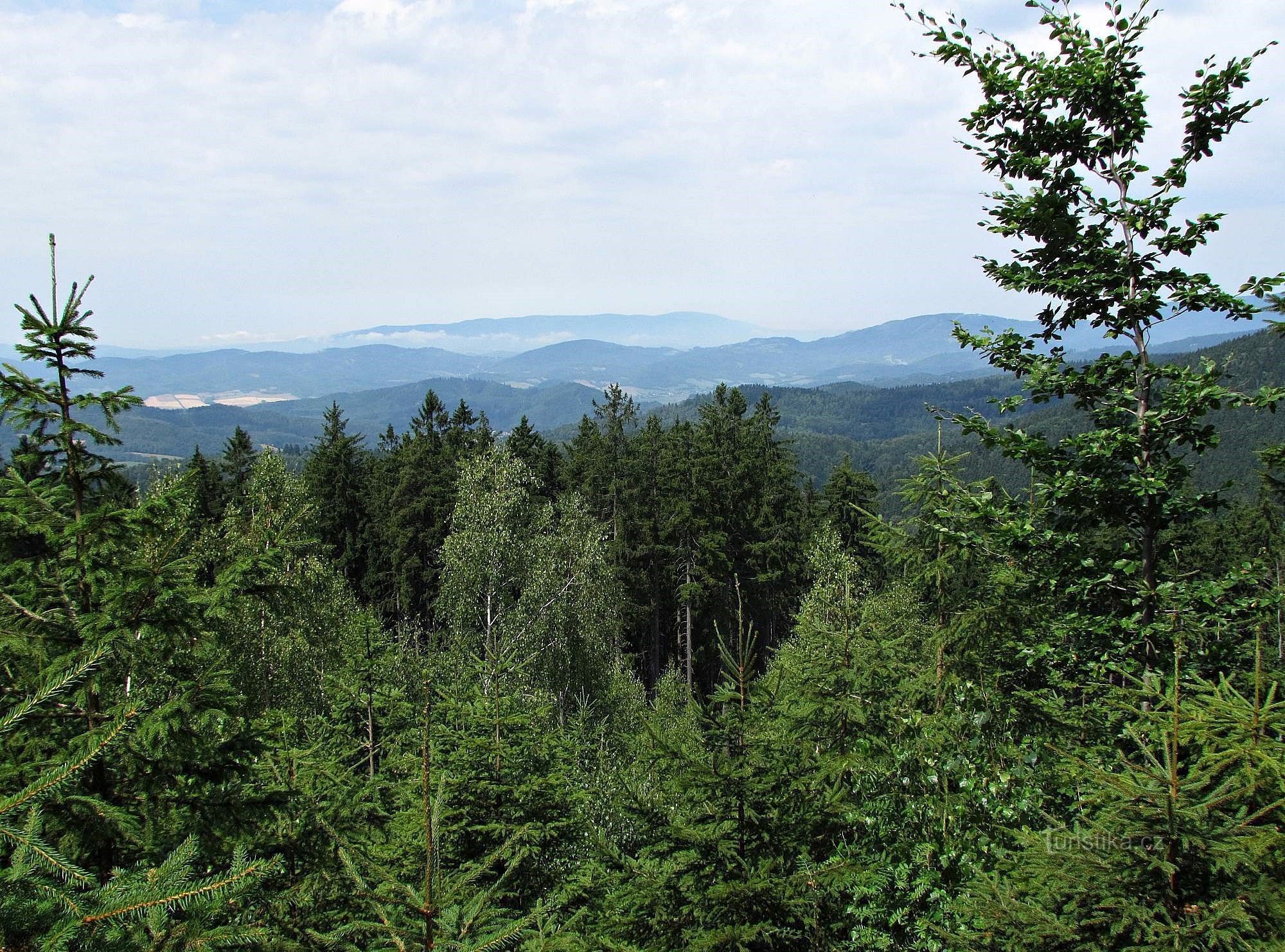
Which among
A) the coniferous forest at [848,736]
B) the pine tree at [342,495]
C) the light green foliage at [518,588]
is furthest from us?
the pine tree at [342,495]

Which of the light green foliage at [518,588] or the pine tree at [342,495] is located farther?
the pine tree at [342,495]

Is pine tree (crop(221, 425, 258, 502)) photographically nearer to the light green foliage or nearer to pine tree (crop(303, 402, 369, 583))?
pine tree (crop(303, 402, 369, 583))

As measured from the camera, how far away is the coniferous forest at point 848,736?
4102 millimetres

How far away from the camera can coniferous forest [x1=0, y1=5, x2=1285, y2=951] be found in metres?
4.10

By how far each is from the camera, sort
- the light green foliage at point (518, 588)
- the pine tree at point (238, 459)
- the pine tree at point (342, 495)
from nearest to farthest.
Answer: the light green foliage at point (518, 588)
the pine tree at point (238, 459)
the pine tree at point (342, 495)

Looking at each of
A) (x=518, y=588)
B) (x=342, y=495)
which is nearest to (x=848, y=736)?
(x=518, y=588)

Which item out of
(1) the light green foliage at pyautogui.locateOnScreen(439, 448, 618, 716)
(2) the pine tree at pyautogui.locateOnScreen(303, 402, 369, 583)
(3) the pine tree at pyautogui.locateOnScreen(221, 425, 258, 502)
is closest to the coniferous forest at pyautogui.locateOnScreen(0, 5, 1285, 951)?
(1) the light green foliage at pyautogui.locateOnScreen(439, 448, 618, 716)

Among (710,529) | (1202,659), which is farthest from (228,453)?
(1202,659)

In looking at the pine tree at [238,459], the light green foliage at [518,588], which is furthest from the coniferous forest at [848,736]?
the pine tree at [238,459]

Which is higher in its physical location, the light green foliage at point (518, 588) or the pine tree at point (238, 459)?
the pine tree at point (238, 459)

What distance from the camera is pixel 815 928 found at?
627 cm

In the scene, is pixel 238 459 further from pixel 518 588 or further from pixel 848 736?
pixel 848 736

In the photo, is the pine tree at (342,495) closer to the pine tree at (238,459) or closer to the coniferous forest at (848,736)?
the pine tree at (238,459)

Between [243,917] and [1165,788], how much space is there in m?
5.92
